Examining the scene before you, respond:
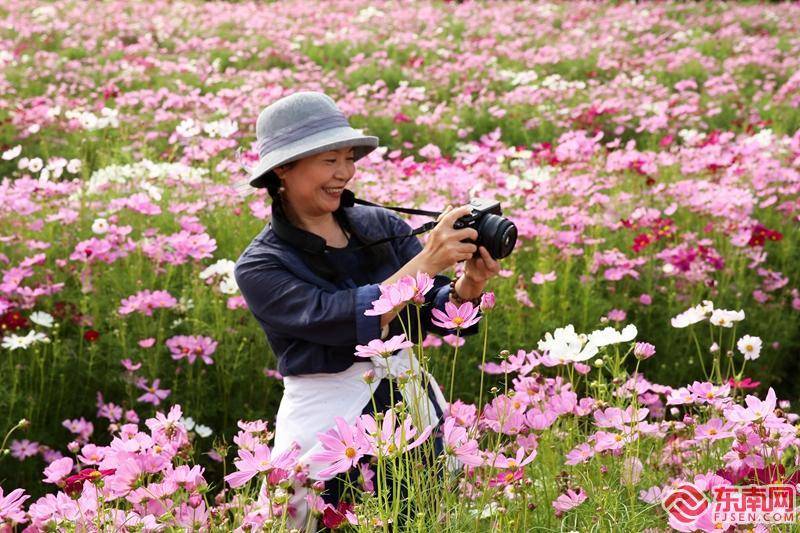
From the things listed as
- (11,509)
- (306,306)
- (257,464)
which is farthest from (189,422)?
(257,464)

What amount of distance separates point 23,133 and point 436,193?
10.7ft

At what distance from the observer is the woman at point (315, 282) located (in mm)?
1995

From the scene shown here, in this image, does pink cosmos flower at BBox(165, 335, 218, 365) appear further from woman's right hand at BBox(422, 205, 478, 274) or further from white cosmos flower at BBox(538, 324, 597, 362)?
white cosmos flower at BBox(538, 324, 597, 362)

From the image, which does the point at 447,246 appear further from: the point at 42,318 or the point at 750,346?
the point at 42,318

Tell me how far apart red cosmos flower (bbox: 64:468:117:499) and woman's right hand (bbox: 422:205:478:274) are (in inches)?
29.4

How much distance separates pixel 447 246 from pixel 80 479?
834 mm

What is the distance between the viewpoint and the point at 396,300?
145 cm

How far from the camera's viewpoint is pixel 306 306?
2.01 metres

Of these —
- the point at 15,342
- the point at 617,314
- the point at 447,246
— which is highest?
the point at 447,246

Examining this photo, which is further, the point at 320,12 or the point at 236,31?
the point at 320,12

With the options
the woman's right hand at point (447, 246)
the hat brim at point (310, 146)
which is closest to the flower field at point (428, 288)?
the woman's right hand at point (447, 246)

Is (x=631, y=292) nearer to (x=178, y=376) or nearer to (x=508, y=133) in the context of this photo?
(x=178, y=376)

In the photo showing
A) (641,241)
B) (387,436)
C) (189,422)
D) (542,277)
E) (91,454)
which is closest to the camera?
(387,436)

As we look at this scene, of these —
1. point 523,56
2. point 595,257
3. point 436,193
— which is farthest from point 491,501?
point 523,56
